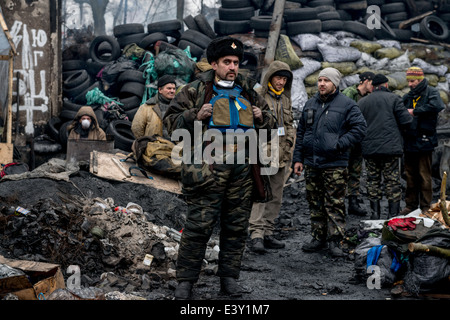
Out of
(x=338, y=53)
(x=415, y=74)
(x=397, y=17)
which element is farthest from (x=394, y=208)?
(x=397, y=17)

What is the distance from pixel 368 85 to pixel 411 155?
1.25 metres

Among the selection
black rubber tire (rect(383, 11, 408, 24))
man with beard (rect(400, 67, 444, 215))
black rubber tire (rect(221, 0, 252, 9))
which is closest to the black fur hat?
man with beard (rect(400, 67, 444, 215))

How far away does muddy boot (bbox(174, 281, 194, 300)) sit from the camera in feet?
12.3

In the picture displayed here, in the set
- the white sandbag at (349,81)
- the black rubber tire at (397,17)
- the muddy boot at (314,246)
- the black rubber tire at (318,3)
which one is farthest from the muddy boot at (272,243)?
the black rubber tire at (397,17)

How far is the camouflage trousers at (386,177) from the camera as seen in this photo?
673 centimetres

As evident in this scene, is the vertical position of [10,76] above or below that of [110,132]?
above

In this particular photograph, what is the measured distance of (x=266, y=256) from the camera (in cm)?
544

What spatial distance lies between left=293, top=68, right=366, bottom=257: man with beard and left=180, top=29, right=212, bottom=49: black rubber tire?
25.0 ft

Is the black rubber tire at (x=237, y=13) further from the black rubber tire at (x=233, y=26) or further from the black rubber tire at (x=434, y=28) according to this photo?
the black rubber tire at (x=434, y=28)

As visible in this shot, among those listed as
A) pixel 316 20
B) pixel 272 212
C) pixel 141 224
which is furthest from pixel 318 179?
pixel 316 20

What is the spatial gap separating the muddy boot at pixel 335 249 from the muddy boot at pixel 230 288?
5.13 ft

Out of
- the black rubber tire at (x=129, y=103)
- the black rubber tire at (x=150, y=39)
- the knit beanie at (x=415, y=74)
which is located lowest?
the black rubber tire at (x=129, y=103)

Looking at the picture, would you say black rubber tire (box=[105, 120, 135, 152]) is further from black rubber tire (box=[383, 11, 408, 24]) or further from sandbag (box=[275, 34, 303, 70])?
black rubber tire (box=[383, 11, 408, 24])

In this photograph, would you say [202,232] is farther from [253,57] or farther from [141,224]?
[253,57]
